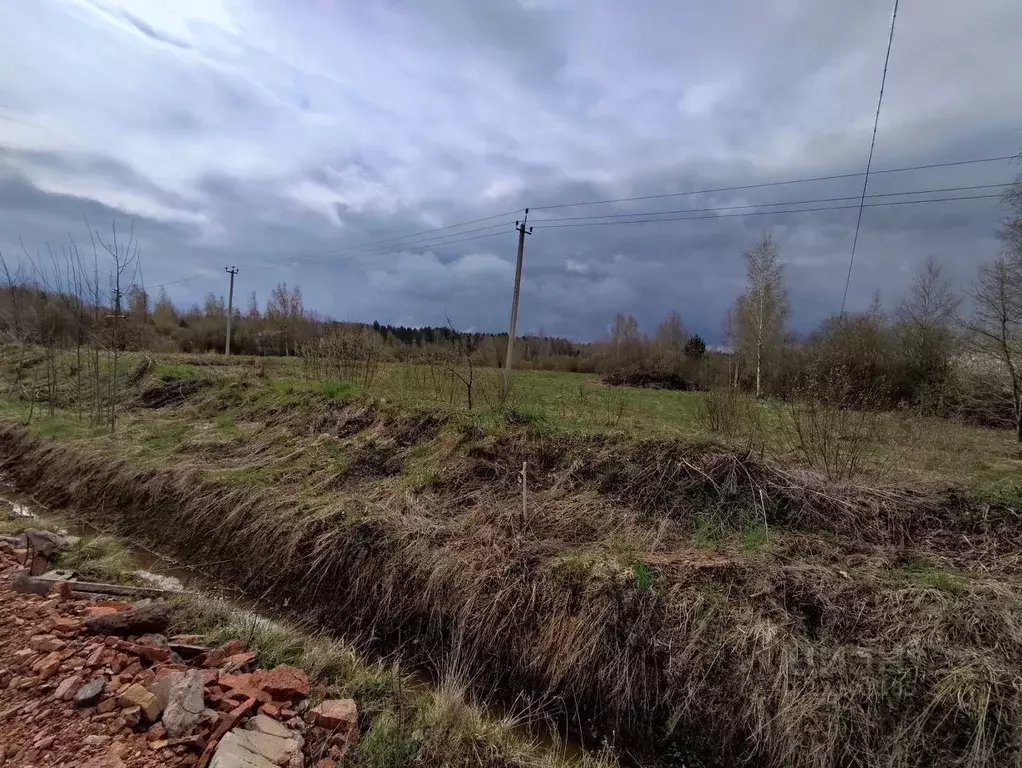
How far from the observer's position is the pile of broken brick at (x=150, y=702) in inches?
112

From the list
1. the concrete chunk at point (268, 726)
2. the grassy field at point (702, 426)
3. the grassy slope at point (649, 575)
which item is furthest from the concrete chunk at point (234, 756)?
the grassy field at point (702, 426)

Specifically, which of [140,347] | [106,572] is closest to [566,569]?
[106,572]

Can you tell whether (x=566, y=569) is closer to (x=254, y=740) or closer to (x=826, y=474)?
(x=254, y=740)

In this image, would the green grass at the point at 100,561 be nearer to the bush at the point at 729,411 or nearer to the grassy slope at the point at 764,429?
the grassy slope at the point at 764,429

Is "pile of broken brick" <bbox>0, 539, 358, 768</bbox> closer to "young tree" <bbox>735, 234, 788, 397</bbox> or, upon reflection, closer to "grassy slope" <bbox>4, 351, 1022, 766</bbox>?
"grassy slope" <bbox>4, 351, 1022, 766</bbox>

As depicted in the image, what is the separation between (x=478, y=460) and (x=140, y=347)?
18346mm

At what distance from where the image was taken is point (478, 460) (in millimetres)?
7500

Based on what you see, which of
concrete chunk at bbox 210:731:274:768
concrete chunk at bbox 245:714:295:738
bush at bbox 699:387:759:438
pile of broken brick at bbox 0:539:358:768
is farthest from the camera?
bush at bbox 699:387:759:438

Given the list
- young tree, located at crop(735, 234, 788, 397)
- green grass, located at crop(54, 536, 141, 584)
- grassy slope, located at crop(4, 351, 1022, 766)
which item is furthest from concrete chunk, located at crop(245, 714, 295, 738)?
young tree, located at crop(735, 234, 788, 397)

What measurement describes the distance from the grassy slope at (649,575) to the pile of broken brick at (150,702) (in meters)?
1.66

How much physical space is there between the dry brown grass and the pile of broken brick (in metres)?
1.66

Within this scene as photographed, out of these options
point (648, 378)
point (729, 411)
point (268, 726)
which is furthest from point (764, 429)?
point (648, 378)

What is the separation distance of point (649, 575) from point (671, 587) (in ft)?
0.70

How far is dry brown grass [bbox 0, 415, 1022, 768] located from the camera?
352cm
